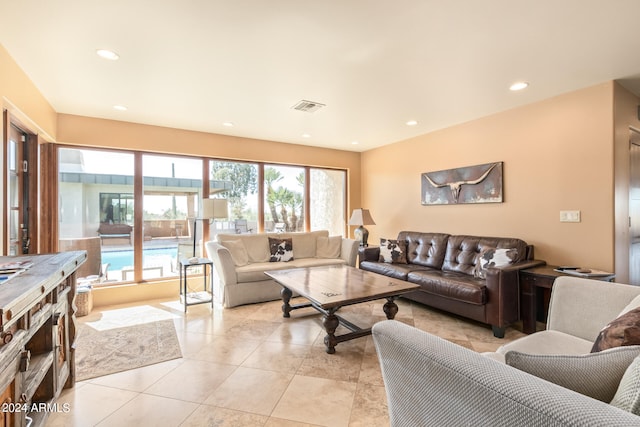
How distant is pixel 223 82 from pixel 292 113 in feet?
3.40

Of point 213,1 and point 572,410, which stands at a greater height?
point 213,1

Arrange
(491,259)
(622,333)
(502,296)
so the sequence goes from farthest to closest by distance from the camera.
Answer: (491,259)
(502,296)
(622,333)

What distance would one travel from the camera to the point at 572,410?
58cm

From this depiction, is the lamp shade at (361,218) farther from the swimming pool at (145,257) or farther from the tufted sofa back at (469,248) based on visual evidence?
the swimming pool at (145,257)

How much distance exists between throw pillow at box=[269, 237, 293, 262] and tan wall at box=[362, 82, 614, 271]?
6.93 ft

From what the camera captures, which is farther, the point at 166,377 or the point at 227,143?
the point at 227,143

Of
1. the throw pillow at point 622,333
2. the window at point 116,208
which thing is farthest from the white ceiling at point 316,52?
the throw pillow at point 622,333

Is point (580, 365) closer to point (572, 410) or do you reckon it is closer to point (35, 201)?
point (572, 410)

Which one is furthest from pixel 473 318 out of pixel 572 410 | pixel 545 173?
pixel 572 410

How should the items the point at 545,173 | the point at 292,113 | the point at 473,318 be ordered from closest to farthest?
the point at 473,318 < the point at 545,173 < the point at 292,113

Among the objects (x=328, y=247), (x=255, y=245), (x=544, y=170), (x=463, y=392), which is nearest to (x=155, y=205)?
(x=255, y=245)

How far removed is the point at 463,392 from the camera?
2.48ft

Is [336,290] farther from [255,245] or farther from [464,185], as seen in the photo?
[464,185]

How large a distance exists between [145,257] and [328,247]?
8.86 ft
